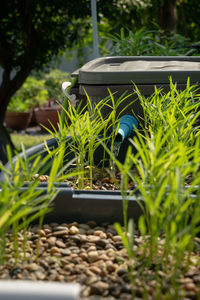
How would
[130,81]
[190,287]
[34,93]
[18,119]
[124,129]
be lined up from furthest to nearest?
1. [34,93]
2. [18,119]
3. [130,81]
4. [124,129]
5. [190,287]

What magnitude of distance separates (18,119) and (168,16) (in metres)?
2.66

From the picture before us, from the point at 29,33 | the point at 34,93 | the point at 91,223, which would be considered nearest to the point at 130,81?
the point at 91,223

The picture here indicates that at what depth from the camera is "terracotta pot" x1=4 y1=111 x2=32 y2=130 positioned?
5941mm

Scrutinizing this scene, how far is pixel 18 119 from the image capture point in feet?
19.6

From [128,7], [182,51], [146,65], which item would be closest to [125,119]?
[146,65]

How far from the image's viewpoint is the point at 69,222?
108 centimetres

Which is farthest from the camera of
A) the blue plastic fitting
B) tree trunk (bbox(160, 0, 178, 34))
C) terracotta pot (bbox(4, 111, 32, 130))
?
terracotta pot (bbox(4, 111, 32, 130))

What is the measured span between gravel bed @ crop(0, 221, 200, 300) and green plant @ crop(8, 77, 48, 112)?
5.25m

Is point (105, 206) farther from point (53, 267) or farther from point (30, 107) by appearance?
point (30, 107)

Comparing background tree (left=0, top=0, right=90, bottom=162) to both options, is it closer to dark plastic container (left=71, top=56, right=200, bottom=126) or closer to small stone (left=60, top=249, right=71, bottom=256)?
dark plastic container (left=71, top=56, right=200, bottom=126)

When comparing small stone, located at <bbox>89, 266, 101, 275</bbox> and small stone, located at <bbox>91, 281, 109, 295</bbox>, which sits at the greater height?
small stone, located at <bbox>91, 281, 109, 295</bbox>

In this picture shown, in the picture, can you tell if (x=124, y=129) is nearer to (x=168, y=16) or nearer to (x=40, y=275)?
(x=40, y=275)

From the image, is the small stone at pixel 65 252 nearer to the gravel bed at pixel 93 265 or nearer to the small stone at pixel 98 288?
the gravel bed at pixel 93 265

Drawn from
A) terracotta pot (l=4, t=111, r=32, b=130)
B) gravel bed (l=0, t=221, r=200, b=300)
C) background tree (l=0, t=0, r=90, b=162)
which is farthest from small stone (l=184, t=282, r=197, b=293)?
terracotta pot (l=4, t=111, r=32, b=130)
